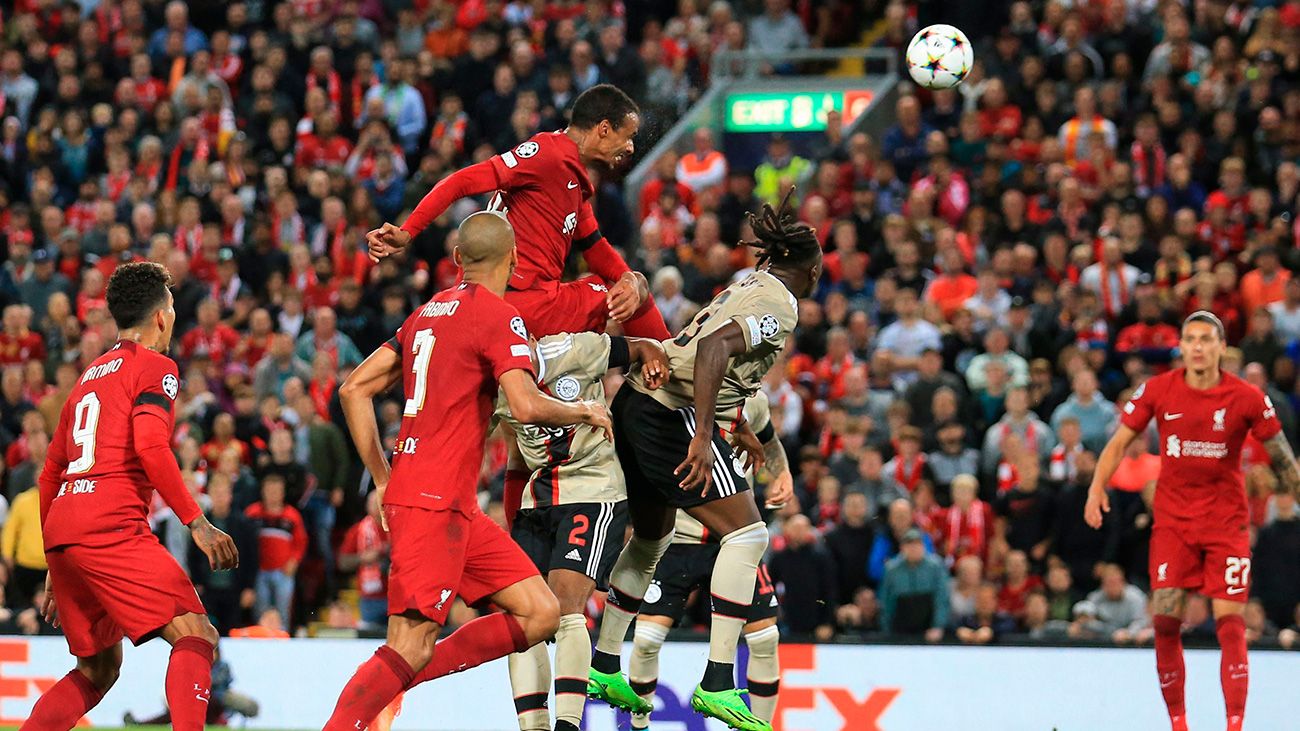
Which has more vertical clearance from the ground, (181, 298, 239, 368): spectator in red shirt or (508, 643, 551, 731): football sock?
(181, 298, 239, 368): spectator in red shirt

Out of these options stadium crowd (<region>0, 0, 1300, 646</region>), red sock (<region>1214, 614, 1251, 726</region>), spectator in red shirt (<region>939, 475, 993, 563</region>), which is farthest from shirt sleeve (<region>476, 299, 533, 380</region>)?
spectator in red shirt (<region>939, 475, 993, 563</region>)

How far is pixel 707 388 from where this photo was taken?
895 centimetres

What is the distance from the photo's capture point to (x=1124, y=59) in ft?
60.3

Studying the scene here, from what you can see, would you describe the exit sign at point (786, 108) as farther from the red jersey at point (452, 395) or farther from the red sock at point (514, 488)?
the red jersey at point (452, 395)

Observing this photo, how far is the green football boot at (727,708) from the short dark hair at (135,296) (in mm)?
3257

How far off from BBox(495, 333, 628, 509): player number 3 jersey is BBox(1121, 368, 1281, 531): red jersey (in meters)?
3.98

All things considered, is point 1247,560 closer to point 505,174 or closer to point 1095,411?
point 1095,411

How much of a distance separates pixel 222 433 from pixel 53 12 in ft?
31.3

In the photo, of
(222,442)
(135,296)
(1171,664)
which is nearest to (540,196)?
(135,296)

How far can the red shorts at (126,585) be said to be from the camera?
27.8ft

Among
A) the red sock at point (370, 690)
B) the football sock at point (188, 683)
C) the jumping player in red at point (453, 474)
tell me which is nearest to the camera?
the red sock at point (370, 690)

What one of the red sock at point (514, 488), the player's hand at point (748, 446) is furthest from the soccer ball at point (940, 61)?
the red sock at point (514, 488)

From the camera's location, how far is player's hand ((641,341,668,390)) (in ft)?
30.2

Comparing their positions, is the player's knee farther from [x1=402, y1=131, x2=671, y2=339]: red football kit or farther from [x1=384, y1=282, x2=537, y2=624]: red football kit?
[x1=402, y1=131, x2=671, y2=339]: red football kit
